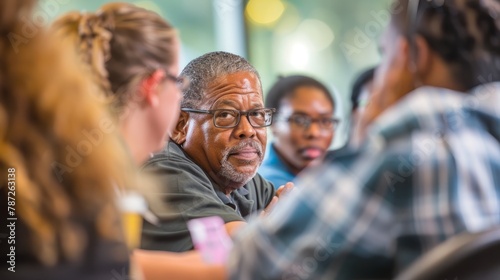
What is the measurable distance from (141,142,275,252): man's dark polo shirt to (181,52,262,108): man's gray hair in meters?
0.10

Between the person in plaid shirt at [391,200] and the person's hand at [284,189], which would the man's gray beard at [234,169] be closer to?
the person's hand at [284,189]

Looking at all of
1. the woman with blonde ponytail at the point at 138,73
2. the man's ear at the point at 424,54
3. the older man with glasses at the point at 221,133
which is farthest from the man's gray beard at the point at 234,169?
the man's ear at the point at 424,54

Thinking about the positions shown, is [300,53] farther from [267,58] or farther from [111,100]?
[111,100]

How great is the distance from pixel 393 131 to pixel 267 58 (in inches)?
21.0

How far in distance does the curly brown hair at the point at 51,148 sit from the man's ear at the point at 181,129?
0.36 m

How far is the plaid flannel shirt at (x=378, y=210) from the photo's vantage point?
103 centimetres

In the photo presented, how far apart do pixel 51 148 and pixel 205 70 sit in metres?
0.48

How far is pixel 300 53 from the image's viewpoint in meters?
1.62

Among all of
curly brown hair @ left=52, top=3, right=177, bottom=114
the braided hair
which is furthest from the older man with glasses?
the braided hair

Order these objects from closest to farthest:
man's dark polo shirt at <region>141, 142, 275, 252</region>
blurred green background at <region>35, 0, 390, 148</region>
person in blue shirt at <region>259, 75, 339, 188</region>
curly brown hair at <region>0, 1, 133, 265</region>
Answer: curly brown hair at <region>0, 1, 133, 265</region> < man's dark polo shirt at <region>141, 142, 275, 252</region> < blurred green background at <region>35, 0, 390, 148</region> < person in blue shirt at <region>259, 75, 339, 188</region>

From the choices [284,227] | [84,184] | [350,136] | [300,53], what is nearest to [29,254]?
[84,184]

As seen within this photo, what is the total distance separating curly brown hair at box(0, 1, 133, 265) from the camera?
93cm

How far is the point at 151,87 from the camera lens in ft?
3.51

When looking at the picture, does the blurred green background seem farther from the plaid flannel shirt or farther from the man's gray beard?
the plaid flannel shirt
